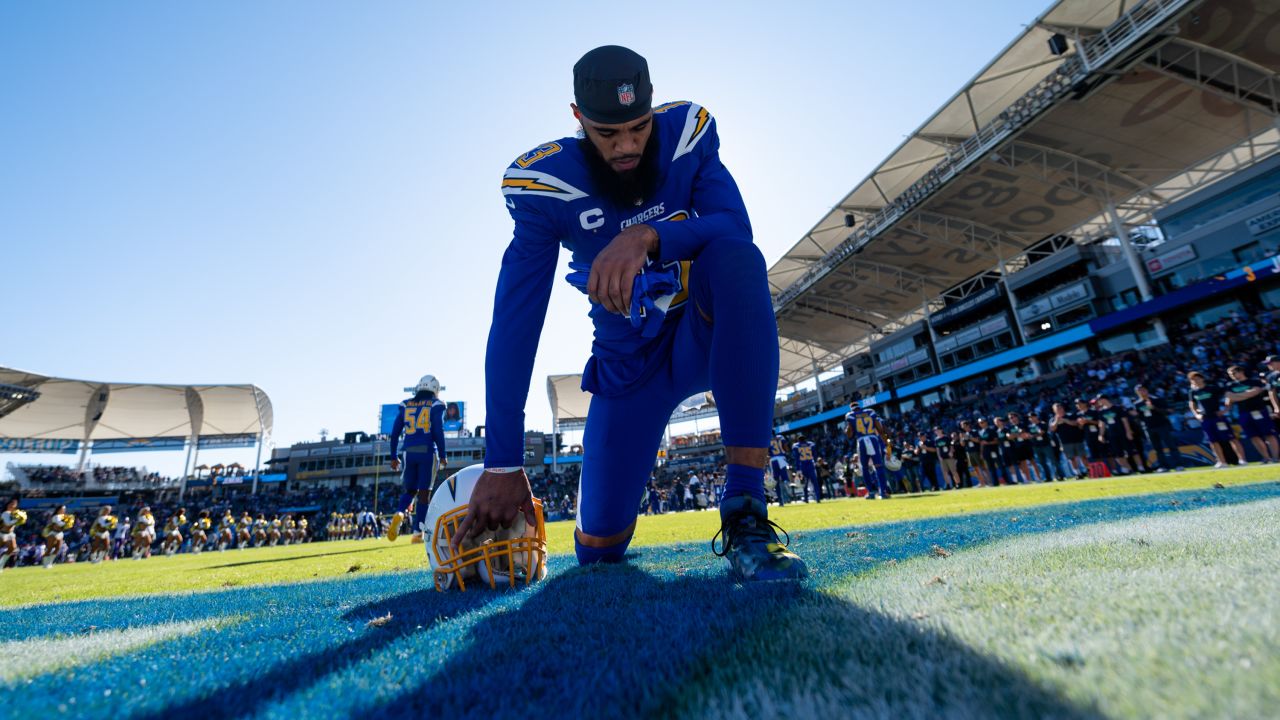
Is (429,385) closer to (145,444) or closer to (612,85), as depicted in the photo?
(612,85)

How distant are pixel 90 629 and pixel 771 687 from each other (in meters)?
2.34

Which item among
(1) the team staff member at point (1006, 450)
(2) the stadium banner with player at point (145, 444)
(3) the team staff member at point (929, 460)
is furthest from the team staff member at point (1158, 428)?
(2) the stadium banner with player at point (145, 444)

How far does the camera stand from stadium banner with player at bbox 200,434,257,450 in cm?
4566

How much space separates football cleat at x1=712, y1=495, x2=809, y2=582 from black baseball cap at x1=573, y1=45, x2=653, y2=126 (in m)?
1.48

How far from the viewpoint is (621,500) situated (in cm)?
266

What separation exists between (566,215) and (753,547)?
154 centimetres

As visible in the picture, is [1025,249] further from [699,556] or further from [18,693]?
[18,693]

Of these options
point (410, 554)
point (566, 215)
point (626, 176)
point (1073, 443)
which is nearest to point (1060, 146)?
point (1073, 443)

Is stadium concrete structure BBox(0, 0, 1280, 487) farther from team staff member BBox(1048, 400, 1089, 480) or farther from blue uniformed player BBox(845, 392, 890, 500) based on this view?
blue uniformed player BBox(845, 392, 890, 500)

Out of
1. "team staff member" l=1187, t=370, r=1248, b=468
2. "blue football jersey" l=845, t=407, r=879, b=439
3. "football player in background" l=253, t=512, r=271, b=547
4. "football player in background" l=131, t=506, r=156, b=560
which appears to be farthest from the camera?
"football player in background" l=253, t=512, r=271, b=547

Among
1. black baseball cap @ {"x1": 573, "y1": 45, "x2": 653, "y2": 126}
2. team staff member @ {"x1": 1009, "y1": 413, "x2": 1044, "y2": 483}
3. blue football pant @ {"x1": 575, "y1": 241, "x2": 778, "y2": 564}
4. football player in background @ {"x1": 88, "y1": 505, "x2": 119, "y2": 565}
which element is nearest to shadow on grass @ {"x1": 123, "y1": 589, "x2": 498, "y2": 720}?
blue football pant @ {"x1": 575, "y1": 241, "x2": 778, "y2": 564}

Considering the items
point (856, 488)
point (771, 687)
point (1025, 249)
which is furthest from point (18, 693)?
point (1025, 249)

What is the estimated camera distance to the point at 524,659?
97cm

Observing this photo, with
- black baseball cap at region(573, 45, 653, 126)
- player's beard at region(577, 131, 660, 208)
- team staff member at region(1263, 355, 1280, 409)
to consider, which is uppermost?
black baseball cap at region(573, 45, 653, 126)
